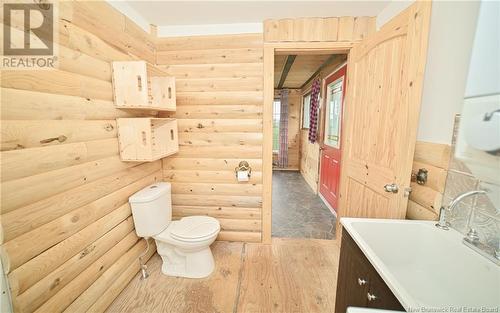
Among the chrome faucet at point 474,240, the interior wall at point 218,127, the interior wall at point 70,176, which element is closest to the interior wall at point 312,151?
the interior wall at point 218,127

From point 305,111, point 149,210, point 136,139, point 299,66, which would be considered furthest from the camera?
point 305,111

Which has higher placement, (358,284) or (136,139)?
(136,139)

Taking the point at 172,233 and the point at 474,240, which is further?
the point at 172,233

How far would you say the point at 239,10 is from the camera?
1.78 metres

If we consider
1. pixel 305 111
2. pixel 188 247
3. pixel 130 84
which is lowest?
pixel 188 247

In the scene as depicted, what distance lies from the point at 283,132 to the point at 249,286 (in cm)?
440

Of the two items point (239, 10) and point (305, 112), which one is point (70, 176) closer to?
point (239, 10)

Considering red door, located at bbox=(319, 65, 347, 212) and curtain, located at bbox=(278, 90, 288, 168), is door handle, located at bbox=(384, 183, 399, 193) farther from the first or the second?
curtain, located at bbox=(278, 90, 288, 168)

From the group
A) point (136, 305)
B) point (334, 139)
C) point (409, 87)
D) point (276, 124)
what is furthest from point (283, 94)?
point (136, 305)

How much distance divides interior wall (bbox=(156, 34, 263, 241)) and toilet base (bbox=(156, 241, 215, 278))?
1.55ft

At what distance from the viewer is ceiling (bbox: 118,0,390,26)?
5.51ft

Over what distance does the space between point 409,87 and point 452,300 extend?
1.09 metres

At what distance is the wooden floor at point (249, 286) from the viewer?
59.6 inches

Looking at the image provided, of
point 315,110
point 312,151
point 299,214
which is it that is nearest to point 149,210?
point 299,214
